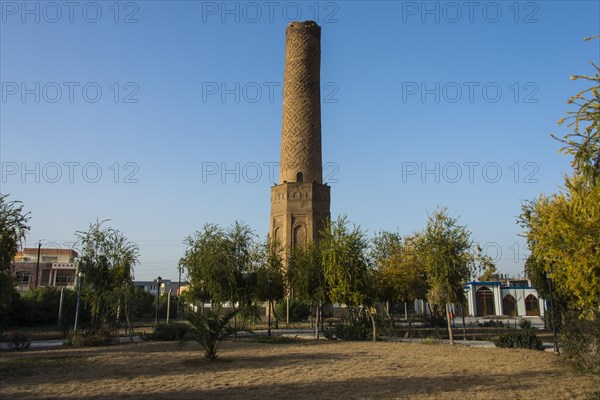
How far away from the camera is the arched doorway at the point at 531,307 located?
55.5 meters

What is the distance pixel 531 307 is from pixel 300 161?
31197 mm

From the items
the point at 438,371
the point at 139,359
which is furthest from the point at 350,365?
the point at 139,359

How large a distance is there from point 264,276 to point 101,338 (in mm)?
11590

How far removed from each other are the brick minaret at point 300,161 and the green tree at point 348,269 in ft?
68.5

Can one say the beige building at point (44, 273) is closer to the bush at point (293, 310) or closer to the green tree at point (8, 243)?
the bush at point (293, 310)

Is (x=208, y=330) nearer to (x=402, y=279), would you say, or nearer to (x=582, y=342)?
(x=582, y=342)

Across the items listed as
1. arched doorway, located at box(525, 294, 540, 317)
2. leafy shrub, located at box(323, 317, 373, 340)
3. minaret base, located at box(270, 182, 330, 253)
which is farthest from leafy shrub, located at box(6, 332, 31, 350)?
arched doorway, located at box(525, 294, 540, 317)

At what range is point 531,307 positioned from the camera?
55812mm

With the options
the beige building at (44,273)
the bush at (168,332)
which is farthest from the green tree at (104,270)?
the beige building at (44,273)

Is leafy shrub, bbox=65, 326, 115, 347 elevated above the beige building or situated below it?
below

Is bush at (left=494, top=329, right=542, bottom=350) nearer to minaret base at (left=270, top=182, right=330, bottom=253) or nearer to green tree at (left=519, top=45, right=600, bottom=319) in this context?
green tree at (left=519, top=45, right=600, bottom=319)

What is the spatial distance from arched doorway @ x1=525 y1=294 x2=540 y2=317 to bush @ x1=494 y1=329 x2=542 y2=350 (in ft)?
131

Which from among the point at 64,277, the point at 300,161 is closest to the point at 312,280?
the point at 300,161

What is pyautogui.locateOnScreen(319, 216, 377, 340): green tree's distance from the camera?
82.1 feet
